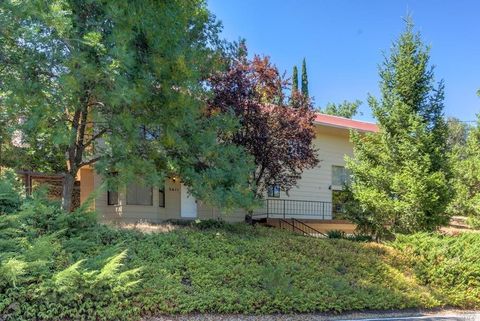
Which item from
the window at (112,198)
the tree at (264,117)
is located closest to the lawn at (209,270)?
the tree at (264,117)

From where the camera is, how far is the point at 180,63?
31.7ft

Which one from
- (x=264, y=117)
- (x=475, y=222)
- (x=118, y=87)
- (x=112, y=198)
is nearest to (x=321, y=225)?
(x=475, y=222)

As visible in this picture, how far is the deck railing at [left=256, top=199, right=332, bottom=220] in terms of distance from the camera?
768 inches

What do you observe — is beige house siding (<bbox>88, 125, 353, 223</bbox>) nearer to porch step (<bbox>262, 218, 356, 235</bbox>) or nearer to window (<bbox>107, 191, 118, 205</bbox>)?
window (<bbox>107, 191, 118, 205</bbox>)

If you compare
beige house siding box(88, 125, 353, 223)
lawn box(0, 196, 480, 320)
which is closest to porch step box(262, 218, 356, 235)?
beige house siding box(88, 125, 353, 223)

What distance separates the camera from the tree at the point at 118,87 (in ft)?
27.6

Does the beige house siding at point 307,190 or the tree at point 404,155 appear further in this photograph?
the beige house siding at point 307,190

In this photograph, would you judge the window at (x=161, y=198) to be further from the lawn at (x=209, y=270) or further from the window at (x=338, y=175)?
the window at (x=338, y=175)

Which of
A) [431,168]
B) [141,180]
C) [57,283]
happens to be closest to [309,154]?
[431,168]

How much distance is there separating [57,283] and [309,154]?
9416 mm

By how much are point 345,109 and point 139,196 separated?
114 feet

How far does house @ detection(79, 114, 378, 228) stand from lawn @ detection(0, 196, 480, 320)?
17.9 feet

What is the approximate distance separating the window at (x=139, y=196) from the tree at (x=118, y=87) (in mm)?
5187

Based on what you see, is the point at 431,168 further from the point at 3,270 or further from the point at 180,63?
the point at 3,270
